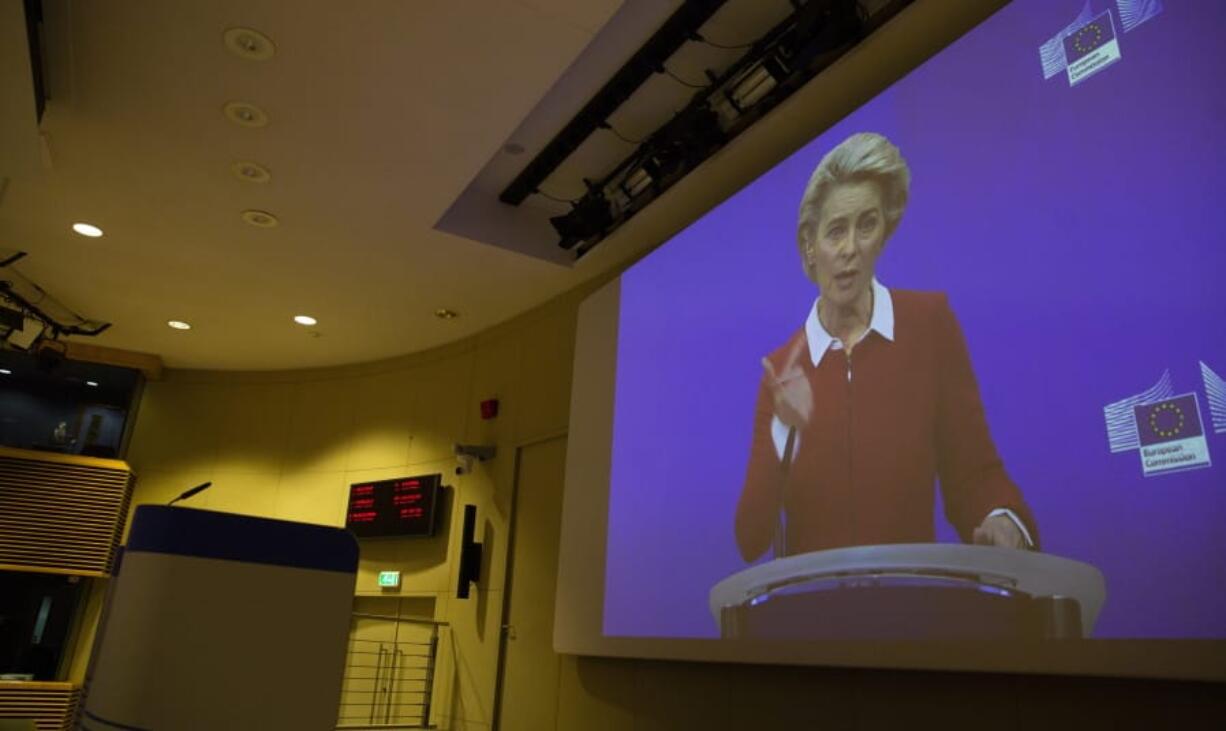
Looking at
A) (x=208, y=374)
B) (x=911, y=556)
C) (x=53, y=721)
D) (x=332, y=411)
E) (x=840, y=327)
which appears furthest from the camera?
(x=208, y=374)

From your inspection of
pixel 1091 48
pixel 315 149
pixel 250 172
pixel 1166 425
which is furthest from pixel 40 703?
pixel 1091 48

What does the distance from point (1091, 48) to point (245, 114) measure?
3.52 m

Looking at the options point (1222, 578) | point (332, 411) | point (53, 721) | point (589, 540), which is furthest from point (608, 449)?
point (53, 721)

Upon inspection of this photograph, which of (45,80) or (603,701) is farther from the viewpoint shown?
(603,701)

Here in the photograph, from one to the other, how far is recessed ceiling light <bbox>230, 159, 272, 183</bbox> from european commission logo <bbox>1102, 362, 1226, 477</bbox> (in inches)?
160

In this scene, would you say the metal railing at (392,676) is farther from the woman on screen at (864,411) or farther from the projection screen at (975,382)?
the woman on screen at (864,411)

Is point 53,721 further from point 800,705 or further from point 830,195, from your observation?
point 830,195

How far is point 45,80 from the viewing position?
3.75 meters

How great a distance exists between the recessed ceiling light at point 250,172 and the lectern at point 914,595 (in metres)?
3.21

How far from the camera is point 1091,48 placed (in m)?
2.40

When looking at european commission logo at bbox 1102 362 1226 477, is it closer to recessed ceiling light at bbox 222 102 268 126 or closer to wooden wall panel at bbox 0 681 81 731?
recessed ceiling light at bbox 222 102 268 126

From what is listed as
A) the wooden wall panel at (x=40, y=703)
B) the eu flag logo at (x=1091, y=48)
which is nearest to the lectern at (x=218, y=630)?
the eu flag logo at (x=1091, y=48)

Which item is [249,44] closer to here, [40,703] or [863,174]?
[863,174]

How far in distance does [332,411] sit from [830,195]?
217 inches
